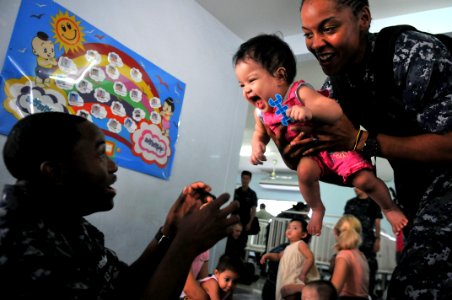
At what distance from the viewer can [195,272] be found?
3180mm

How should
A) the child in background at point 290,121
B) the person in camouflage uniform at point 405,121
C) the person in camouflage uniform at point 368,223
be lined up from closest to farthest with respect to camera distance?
the person in camouflage uniform at point 405,121, the child in background at point 290,121, the person in camouflage uniform at point 368,223

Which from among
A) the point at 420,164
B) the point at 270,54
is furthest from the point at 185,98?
the point at 420,164

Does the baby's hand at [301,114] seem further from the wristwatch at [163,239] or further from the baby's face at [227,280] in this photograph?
the baby's face at [227,280]

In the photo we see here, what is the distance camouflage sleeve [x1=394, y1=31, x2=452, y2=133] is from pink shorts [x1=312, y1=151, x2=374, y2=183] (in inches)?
21.8

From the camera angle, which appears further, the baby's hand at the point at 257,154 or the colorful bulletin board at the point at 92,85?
the colorful bulletin board at the point at 92,85

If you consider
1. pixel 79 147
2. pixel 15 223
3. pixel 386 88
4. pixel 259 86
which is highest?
pixel 259 86

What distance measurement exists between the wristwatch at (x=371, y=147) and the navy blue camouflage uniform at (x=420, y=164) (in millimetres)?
59

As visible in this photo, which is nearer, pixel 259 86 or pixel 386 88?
pixel 386 88

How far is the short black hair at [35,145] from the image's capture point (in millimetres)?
1109

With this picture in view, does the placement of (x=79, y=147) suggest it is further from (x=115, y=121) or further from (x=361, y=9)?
(x=115, y=121)

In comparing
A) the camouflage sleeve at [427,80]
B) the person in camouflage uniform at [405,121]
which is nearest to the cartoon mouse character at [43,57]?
the person in camouflage uniform at [405,121]

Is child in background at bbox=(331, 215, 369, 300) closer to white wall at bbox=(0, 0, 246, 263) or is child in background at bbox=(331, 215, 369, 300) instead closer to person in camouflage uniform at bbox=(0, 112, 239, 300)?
white wall at bbox=(0, 0, 246, 263)

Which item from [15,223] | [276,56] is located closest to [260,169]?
[276,56]

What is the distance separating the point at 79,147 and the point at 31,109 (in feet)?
6.45
